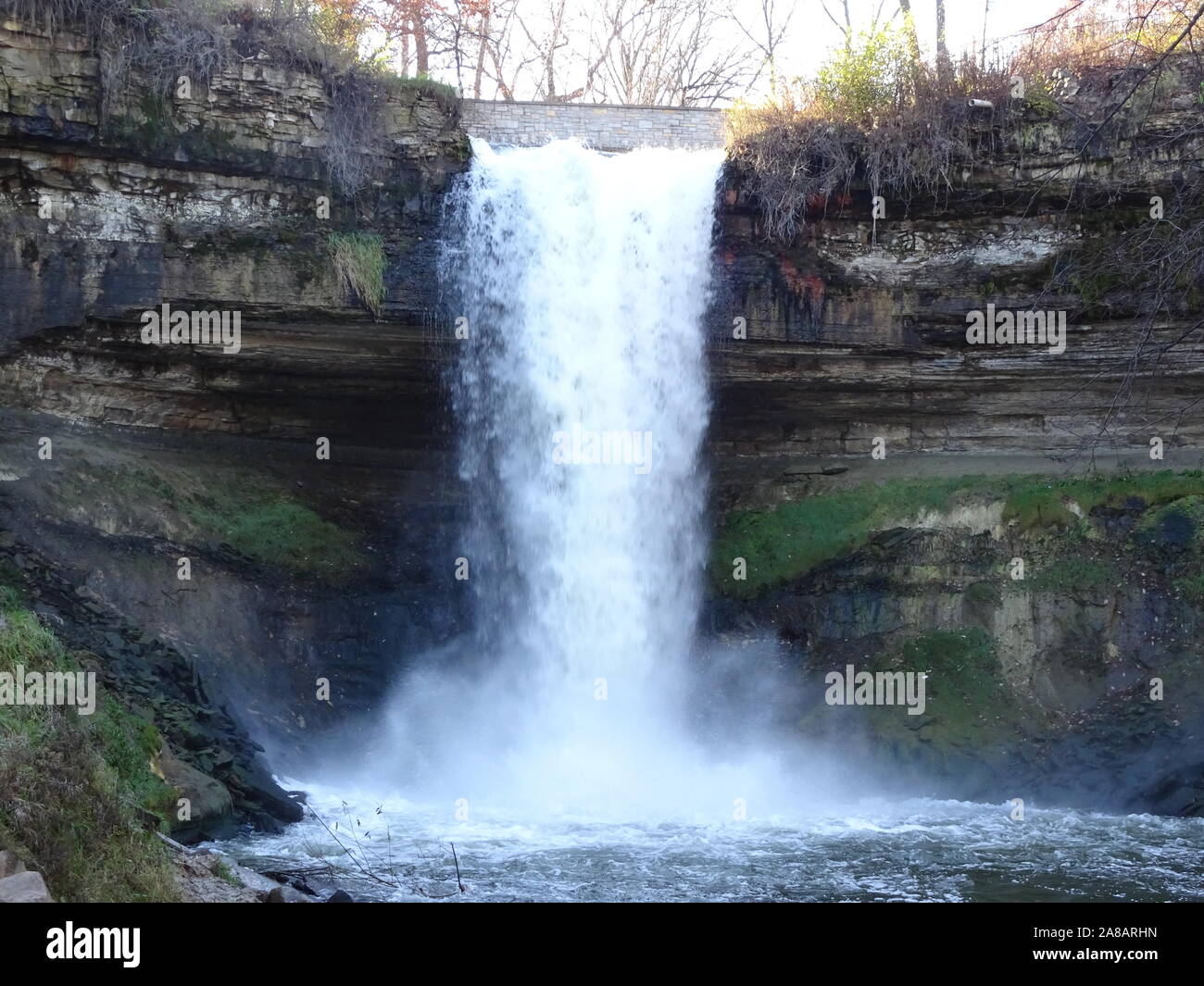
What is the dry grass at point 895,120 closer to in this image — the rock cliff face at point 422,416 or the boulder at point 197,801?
the rock cliff face at point 422,416

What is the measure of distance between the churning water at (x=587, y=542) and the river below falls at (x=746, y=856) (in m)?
0.54

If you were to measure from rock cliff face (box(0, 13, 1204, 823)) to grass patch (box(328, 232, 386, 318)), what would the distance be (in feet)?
0.46

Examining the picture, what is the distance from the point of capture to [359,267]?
16484 mm

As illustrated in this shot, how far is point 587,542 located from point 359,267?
4874 millimetres

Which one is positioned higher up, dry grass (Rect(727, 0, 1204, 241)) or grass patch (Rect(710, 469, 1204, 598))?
dry grass (Rect(727, 0, 1204, 241))

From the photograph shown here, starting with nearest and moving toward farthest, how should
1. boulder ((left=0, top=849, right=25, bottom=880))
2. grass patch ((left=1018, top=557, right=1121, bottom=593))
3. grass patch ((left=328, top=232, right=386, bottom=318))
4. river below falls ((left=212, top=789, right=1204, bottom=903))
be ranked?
1. boulder ((left=0, top=849, right=25, bottom=880))
2. river below falls ((left=212, top=789, right=1204, bottom=903))
3. grass patch ((left=328, top=232, right=386, bottom=318))
4. grass patch ((left=1018, top=557, right=1121, bottom=593))

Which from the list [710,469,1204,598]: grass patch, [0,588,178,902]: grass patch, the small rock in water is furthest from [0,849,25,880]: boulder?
[710,469,1204,598]: grass patch

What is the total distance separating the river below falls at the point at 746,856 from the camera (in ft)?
33.9

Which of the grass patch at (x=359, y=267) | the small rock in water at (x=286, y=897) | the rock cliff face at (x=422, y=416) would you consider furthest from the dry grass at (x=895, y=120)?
the small rock in water at (x=286, y=897)

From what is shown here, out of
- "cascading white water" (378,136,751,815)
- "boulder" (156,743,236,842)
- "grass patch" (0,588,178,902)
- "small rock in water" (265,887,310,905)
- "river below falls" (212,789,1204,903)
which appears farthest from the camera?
"cascading white water" (378,136,751,815)

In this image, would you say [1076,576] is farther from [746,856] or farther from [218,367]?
[218,367]

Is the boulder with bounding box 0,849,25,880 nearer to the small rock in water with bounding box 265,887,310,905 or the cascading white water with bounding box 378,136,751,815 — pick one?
the small rock in water with bounding box 265,887,310,905

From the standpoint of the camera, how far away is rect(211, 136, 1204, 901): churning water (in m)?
15.0
